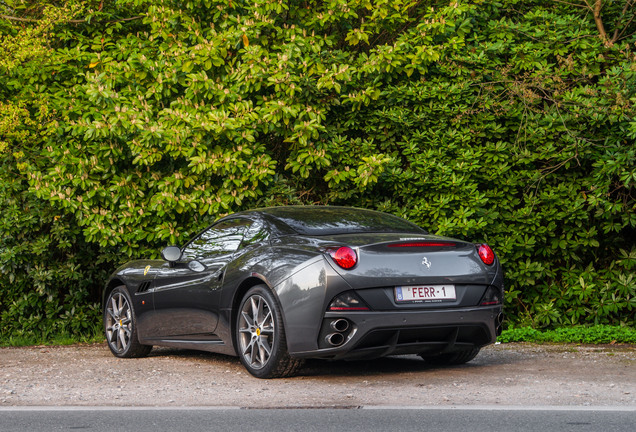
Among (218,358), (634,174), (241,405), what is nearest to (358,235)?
(241,405)

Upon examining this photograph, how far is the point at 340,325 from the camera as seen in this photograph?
6590 millimetres

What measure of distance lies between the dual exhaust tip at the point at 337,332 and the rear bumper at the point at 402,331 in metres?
0.01

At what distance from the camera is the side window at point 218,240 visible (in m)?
7.93

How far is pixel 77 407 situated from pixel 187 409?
2.59 ft

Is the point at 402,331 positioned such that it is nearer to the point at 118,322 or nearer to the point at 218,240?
the point at 218,240

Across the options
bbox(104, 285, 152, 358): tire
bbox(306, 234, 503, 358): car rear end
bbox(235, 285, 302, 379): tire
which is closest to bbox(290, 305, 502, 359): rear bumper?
bbox(306, 234, 503, 358): car rear end

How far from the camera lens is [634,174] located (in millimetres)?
10055

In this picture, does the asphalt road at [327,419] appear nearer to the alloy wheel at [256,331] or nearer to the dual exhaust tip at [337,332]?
the dual exhaust tip at [337,332]

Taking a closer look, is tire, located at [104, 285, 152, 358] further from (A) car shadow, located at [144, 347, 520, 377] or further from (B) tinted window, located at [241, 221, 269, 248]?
(B) tinted window, located at [241, 221, 269, 248]

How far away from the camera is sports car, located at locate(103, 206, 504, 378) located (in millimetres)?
6605

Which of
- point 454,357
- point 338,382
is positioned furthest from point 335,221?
point 454,357

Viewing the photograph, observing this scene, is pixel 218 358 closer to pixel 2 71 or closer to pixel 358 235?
pixel 358 235

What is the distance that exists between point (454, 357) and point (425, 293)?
132 cm

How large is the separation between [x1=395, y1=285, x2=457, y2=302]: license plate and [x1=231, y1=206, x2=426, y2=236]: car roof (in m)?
0.91
